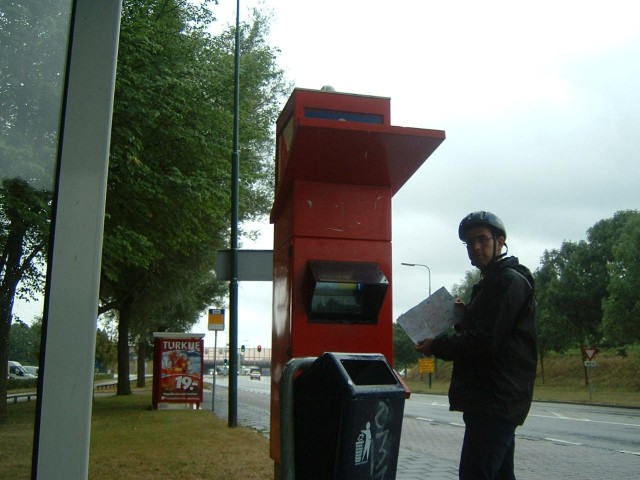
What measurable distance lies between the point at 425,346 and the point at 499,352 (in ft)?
1.19

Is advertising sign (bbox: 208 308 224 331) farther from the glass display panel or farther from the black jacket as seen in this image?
the black jacket

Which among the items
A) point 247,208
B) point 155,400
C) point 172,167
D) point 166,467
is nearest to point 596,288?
point 247,208

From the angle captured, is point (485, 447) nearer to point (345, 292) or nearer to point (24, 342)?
point (345, 292)

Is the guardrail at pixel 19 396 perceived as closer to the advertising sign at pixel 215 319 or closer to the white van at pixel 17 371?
the white van at pixel 17 371

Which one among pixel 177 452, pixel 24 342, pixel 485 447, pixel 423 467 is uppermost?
pixel 24 342

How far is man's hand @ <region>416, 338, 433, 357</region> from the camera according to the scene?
3371 millimetres

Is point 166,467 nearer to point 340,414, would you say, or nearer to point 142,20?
point 340,414

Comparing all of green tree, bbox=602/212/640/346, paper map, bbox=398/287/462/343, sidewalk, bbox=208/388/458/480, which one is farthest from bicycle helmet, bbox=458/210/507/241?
green tree, bbox=602/212/640/346

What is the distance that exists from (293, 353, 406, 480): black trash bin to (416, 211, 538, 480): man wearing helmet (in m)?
0.77

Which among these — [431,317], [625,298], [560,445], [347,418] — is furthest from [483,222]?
[625,298]

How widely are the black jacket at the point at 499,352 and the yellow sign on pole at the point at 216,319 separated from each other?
48.2 ft

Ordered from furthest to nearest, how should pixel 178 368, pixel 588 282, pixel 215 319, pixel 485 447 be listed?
pixel 588 282 → pixel 178 368 → pixel 215 319 → pixel 485 447

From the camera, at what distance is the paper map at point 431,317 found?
11.4 feet

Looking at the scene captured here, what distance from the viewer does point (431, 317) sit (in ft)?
11.6
